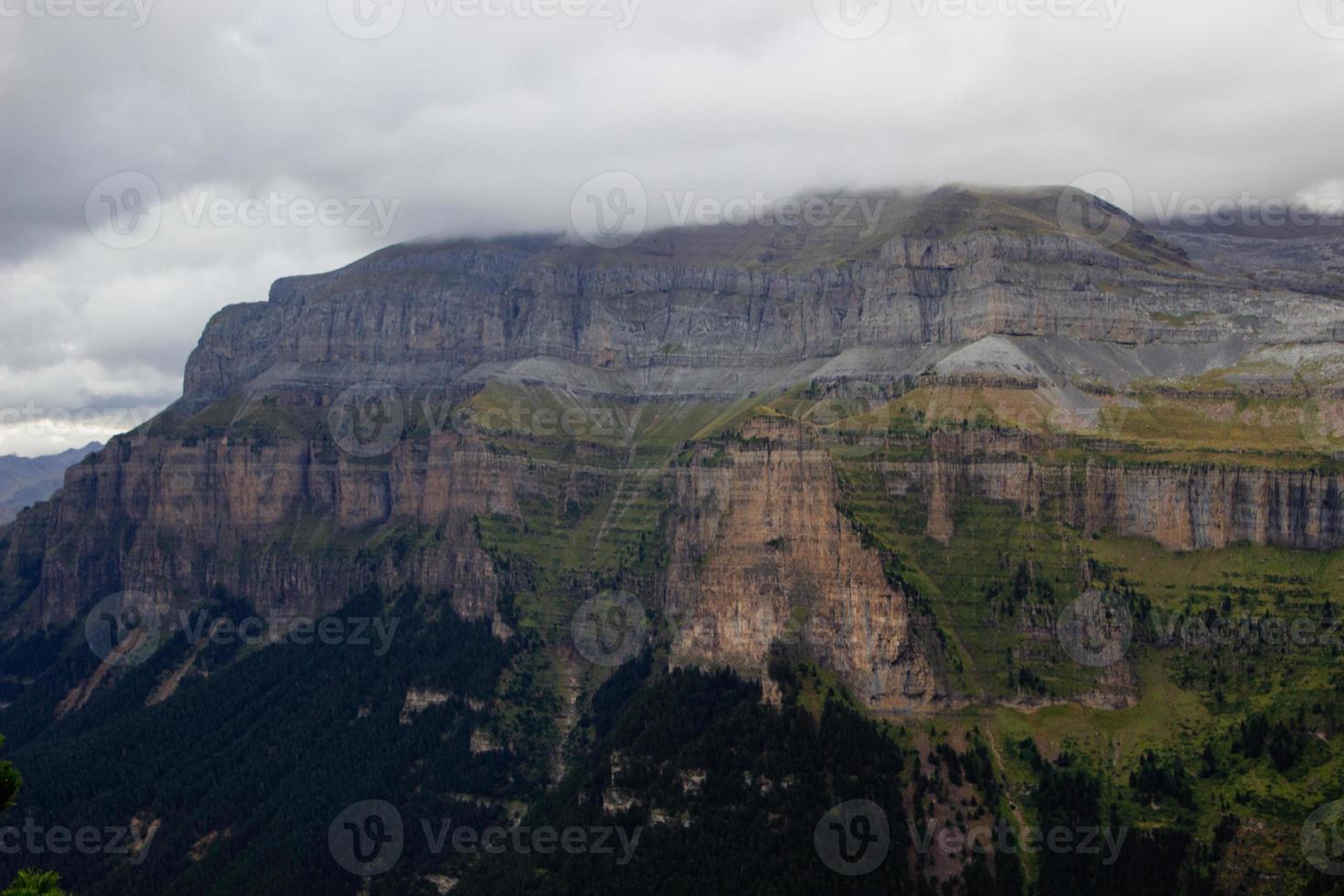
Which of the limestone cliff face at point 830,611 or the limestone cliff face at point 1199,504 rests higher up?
the limestone cliff face at point 1199,504

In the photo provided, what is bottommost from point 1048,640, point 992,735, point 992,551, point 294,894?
point 294,894

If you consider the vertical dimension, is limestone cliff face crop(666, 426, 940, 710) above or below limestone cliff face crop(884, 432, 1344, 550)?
below

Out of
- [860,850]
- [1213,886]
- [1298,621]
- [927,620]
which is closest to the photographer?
[1213,886]

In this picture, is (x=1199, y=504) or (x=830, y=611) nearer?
(x=830, y=611)

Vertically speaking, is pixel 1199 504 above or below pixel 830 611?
above

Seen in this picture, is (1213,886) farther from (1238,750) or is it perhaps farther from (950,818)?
(950,818)

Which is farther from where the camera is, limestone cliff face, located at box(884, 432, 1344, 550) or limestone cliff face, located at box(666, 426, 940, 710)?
limestone cliff face, located at box(884, 432, 1344, 550)

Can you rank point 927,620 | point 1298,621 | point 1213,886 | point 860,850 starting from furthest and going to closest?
point 927,620, point 1298,621, point 860,850, point 1213,886

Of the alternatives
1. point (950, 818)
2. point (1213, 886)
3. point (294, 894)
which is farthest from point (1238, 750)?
point (294, 894)

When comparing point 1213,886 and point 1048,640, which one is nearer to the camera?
point 1213,886

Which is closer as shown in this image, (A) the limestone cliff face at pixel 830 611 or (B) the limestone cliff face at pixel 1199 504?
(A) the limestone cliff face at pixel 830 611

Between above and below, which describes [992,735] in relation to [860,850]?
above
